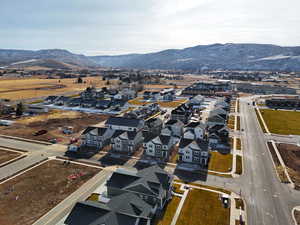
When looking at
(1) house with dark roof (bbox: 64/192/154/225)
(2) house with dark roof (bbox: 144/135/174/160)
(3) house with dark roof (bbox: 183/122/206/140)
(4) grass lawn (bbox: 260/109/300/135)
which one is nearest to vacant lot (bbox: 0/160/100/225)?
(1) house with dark roof (bbox: 64/192/154/225)

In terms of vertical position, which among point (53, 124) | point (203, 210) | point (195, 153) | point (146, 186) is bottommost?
point (203, 210)

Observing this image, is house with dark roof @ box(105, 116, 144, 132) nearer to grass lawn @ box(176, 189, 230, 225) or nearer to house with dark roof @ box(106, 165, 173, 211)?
house with dark roof @ box(106, 165, 173, 211)

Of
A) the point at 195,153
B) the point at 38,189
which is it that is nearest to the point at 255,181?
the point at 195,153

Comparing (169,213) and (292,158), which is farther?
(292,158)

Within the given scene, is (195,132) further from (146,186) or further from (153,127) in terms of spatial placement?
(146,186)

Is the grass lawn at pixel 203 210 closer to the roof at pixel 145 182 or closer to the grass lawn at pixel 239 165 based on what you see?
the roof at pixel 145 182

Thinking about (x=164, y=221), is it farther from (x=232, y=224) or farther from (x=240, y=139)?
(x=240, y=139)

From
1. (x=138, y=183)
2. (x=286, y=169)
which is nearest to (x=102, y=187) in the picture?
(x=138, y=183)

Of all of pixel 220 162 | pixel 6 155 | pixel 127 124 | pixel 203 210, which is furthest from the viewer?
pixel 127 124
